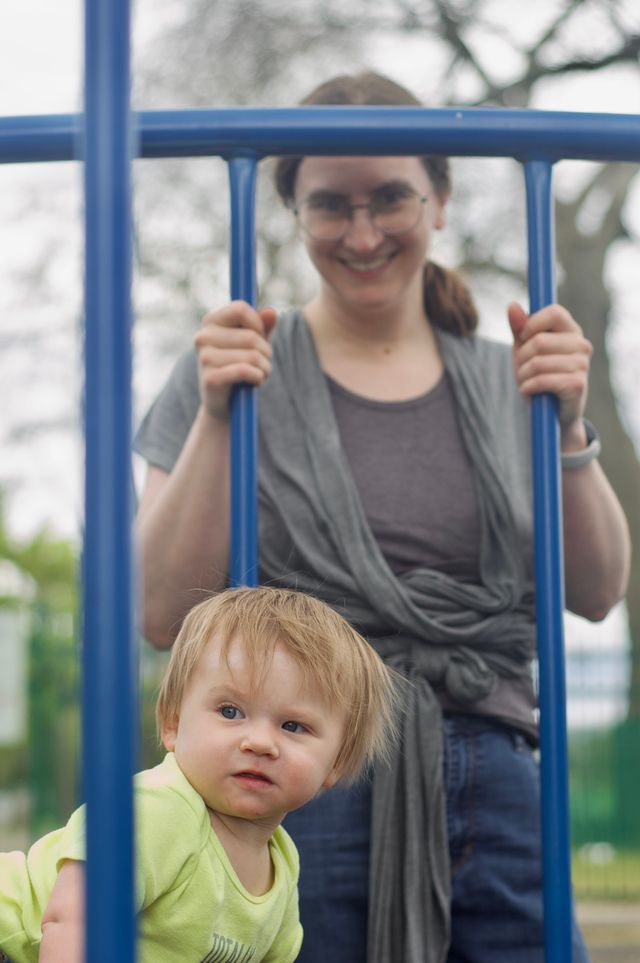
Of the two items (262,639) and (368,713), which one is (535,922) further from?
(262,639)

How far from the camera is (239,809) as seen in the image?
1.32 m

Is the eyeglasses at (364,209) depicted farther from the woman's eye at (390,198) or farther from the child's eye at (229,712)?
the child's eye at (229,712)

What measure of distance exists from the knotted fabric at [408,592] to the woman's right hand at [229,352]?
224 mm

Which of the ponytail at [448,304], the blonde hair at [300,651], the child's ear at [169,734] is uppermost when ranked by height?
the ponytail at [448,304]

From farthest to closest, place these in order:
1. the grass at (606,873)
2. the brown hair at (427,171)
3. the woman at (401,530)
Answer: the grass at (606,873) → the brown hair at (427,171) → the woman at (401,530)

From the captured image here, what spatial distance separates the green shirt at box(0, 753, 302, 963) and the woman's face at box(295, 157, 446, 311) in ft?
2.54

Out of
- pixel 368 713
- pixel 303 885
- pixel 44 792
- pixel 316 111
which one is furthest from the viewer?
pixel 44 792

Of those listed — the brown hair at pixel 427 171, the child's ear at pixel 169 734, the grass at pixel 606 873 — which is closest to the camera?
the child's ear at pixel 169 734

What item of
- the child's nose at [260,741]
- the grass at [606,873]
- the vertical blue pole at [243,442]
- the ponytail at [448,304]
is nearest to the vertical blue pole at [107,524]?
the child's nose at [260,741]

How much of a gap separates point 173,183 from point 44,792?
431 centimetres

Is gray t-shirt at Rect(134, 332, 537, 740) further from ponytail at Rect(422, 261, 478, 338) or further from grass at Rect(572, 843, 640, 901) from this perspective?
grass at Rect(572, 843, 640, 901)

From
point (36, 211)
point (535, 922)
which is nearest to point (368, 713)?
point (535, 922)

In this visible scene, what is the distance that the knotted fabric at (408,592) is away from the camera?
1701 millimetres

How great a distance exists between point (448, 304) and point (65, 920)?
1.11m
